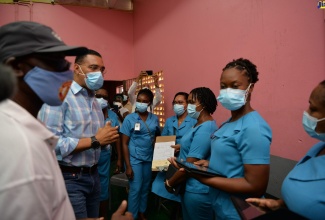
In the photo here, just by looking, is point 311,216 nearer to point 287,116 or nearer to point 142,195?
point 287,116

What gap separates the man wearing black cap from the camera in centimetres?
56

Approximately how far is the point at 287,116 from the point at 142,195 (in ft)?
6.35

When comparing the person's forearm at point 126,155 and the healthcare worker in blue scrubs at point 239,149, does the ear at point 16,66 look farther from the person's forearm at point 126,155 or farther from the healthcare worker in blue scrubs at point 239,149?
the person's forearm at point 126,155

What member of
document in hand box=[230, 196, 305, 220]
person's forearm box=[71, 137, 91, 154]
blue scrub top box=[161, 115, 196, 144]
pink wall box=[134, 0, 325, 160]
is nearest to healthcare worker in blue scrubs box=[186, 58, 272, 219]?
document in hand box=[230, 196, 305, 220]

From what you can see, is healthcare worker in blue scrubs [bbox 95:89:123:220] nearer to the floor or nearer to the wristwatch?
the floor

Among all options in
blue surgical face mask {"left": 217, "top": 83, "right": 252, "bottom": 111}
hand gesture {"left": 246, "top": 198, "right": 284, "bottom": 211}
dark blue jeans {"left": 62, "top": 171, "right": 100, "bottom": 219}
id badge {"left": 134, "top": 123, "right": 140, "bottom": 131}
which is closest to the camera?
hand gesture {"left": 246, "top": 198, "right": 284, "bottom": 211}

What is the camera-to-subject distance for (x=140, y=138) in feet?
9.89

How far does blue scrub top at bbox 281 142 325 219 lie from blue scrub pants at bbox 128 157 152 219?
6.77 feet

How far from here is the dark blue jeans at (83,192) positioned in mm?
1495

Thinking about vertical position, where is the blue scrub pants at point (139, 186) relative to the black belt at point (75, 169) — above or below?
below

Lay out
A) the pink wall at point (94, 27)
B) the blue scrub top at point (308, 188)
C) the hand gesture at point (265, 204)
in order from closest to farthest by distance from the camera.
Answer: the blue scrub top at point (308, 188), the hand gesture at point (265, 204), the pink wall at point (94, 27)

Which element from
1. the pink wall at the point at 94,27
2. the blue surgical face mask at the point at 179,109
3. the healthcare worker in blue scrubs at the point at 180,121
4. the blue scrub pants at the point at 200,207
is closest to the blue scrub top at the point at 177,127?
the healthcare worker in blue scrubs at the point at 180,121

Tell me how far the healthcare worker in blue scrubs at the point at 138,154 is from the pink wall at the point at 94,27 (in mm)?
2524

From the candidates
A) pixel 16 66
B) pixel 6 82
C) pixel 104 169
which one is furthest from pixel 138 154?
pixel 6 82
